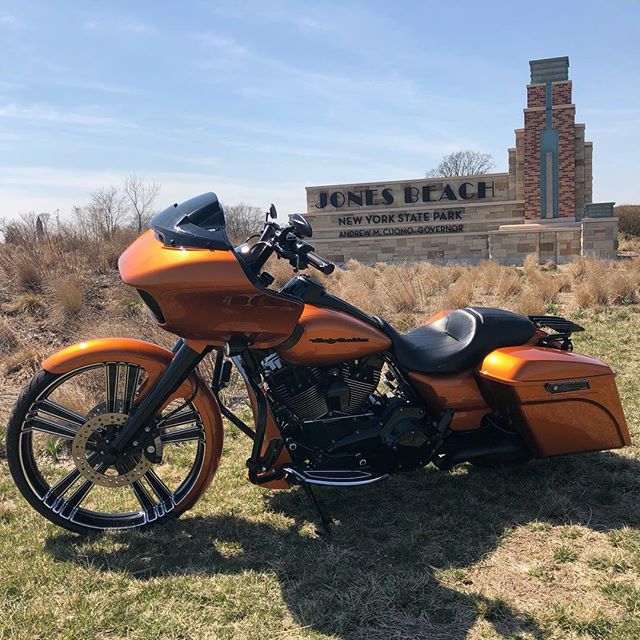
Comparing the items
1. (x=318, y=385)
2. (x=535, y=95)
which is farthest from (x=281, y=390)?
(x=535, y=95)

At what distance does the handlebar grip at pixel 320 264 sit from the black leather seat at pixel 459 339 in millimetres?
638

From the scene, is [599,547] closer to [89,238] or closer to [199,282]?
[199,282]

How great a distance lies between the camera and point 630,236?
30844 millimetres

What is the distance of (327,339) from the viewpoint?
306cm

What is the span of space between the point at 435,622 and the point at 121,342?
1.93m

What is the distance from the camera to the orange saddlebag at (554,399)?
3.30 metres

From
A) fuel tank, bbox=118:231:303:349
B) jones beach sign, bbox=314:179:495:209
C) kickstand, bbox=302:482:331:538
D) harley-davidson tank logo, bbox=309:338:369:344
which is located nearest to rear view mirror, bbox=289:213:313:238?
fuel tank, bbox=118:231:303:349

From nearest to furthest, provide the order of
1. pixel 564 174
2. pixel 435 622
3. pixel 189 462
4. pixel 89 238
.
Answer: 1. pixel 435 622
2. pixel 189 462
3. pixel 89 238
4. pixel 564 174

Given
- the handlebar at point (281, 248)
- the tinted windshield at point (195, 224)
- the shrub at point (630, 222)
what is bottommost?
the shrub at point (630, 222)

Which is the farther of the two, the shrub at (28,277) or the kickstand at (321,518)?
the shrub at (28,277)

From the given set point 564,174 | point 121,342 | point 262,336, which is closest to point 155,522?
point 121,342

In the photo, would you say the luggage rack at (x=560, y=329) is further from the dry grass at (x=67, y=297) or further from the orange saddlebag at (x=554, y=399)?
the dry grass at (x=67, y=297)

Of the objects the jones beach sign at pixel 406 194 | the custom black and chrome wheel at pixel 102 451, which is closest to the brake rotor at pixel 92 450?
the custom black and chrome wheel at pixel 102 451

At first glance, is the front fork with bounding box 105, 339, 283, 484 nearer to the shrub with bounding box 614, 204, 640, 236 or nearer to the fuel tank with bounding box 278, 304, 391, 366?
the fuel tank with bounding box 278, 304, 391, 366
